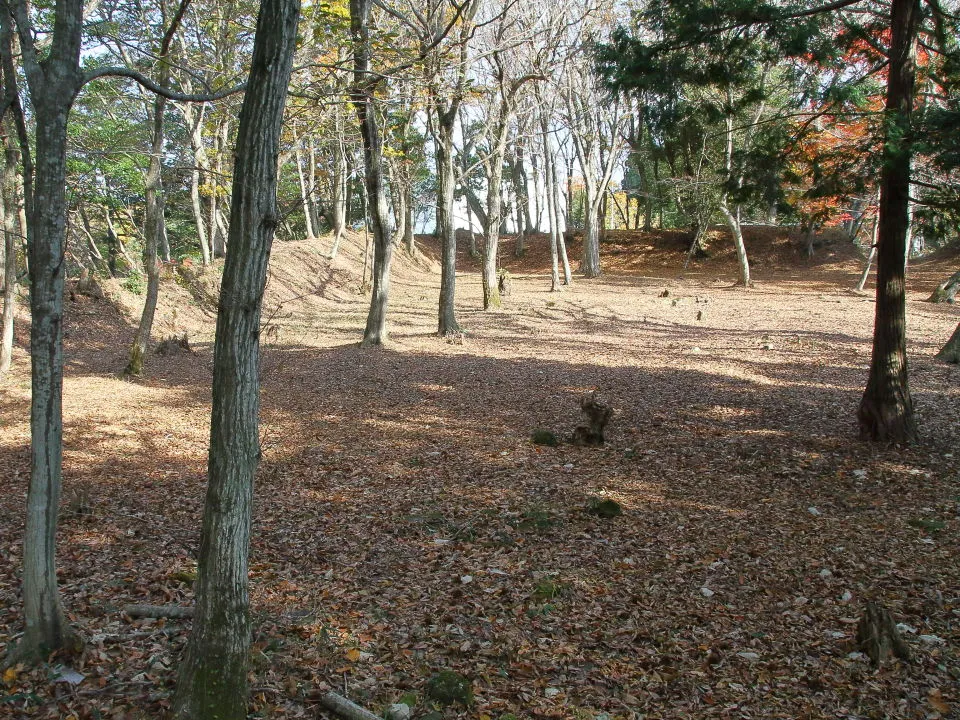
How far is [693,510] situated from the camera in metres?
7.07

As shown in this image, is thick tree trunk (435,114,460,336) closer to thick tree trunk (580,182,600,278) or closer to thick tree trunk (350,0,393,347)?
thick tree trunk (350,0,393,347)

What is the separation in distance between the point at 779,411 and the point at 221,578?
889cm

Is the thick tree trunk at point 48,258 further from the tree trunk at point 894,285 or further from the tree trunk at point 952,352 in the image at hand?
the tree trunk at point 952,352

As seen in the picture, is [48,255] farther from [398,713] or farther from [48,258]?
[398,713]

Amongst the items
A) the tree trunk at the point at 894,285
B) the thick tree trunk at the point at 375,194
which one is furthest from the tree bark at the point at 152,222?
the tree trunk at the point at 894,285

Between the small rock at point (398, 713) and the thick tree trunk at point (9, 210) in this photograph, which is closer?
the small rock at point (398, 713)

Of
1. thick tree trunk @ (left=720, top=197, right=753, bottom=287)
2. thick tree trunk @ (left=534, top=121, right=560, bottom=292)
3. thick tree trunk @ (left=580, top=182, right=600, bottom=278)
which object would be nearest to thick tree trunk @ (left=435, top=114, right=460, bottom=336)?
thick tree trunk @ (left=534, top=121, right=560, bottom=292)

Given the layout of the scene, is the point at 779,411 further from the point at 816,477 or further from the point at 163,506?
the point at 163,506

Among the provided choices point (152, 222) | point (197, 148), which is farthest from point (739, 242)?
point (152, 222)

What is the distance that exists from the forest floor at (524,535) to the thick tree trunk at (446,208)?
2.81 metres

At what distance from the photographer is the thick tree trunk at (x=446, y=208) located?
625 inches

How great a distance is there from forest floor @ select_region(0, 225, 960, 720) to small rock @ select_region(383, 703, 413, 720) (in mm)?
116

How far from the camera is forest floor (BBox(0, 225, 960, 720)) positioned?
4230 millimetres

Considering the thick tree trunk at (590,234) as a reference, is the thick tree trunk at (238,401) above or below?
below
